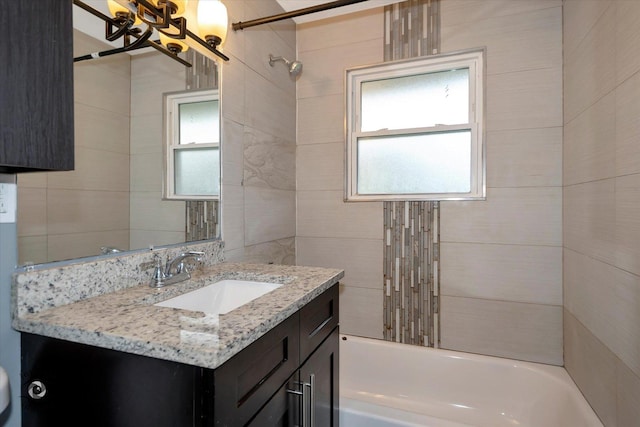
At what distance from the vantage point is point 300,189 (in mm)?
2422

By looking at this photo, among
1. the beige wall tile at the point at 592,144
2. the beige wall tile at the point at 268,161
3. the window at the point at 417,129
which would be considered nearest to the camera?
the beige wall tile at the point at 592,144

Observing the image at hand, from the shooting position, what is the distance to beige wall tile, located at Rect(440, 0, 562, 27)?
1.87 meters

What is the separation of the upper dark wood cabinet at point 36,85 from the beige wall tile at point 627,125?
165 cm

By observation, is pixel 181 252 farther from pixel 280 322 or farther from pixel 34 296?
pixel 280 322

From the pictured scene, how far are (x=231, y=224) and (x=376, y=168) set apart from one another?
1.09 meters

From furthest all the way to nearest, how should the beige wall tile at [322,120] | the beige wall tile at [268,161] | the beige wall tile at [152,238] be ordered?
the beige wall tile at [322,120] → the beige wall tile at [268,161] → the beige wall tile at [152,238]

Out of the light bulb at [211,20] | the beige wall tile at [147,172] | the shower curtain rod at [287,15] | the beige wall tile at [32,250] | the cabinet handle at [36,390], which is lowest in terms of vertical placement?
the cabinet handle at [36,390]

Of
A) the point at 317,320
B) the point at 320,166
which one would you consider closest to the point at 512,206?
the point at 320,166

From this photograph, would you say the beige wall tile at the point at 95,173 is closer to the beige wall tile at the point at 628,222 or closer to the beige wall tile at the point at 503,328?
the beige wall tile at the point at 628,222

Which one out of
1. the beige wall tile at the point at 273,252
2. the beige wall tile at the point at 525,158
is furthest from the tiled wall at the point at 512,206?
the beige wall tile at the point at 273,252

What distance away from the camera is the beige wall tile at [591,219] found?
1.31m

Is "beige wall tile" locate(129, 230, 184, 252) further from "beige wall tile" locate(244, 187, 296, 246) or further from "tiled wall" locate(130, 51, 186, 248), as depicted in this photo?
"beige wall tile" locate(244, 187, 296, 246)

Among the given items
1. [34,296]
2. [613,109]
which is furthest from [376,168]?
[34,296]

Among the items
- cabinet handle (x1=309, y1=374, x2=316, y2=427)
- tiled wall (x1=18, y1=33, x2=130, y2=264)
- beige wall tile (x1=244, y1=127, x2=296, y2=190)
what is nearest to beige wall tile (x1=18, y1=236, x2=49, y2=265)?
tiled wall (x1=18, y1=33, x2=130, y2=264)
